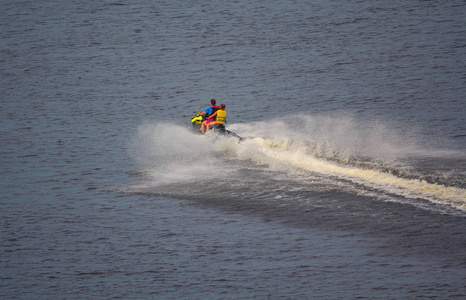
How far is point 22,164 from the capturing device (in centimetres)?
3020

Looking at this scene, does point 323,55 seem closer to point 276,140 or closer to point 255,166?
point 276,140

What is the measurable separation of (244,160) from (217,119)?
3.66 meters

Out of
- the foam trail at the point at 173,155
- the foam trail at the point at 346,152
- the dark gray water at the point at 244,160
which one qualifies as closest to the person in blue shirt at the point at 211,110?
the foam trail at the point at 173,155

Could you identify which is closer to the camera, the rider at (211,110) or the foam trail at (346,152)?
the foam trail at (346,152)

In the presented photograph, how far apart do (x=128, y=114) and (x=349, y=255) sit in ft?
90.2

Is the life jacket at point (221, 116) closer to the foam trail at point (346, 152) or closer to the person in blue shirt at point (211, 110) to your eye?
the person in blue shirt at point (211, 110)

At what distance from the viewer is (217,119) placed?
30.0 m

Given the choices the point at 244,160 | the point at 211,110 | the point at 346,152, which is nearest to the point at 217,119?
the point at 211,110

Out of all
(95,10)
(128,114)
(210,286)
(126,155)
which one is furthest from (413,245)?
(95,10)

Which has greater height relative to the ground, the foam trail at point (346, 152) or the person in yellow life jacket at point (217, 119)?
the person in yellow life jacket at point (217, 119)

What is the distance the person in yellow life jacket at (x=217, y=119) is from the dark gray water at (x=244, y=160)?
86 centimetres

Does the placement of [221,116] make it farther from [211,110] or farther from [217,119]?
[211,110]

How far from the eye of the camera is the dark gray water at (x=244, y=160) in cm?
1672

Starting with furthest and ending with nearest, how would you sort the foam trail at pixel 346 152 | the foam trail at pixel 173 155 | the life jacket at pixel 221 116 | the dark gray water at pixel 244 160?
the life jacket at pixel 221 116 < the foam trail at pixel 173 155 < the foam trail at pixel 346 152 < the dark gray water at pixel 244 160
